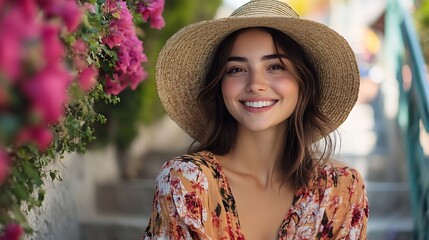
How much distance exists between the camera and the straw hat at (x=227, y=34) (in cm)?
272

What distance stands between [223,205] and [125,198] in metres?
2.55

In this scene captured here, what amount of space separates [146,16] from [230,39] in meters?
0.35

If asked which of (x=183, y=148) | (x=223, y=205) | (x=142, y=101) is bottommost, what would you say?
(x=223, y=205)

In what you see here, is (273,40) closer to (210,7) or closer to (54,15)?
(54,15)

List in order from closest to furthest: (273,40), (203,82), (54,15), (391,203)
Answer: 1. (54,15)
2. (273,40)
3. (203,82)
4. (391,203)

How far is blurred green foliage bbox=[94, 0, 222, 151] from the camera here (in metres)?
5.22

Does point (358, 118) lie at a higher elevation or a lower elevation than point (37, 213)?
higher

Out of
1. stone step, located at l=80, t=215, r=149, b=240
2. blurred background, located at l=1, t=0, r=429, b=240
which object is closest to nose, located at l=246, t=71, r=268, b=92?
blurred background, located at l=1, t=0, r=429, b=240

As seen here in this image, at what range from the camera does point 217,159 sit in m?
2.93

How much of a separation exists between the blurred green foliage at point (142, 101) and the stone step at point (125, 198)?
0.35 metres

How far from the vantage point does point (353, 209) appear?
2789 millimetres

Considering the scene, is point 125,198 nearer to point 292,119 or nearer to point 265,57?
point 292,119

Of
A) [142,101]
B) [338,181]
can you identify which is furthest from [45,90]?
[142,101]

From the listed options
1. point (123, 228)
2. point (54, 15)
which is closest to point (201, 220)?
point (54, 15)
